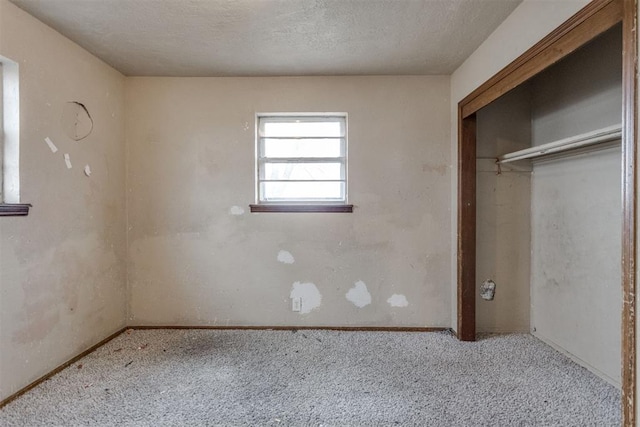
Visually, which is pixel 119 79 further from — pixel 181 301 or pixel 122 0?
pixel 181 301

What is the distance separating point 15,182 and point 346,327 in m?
2.53

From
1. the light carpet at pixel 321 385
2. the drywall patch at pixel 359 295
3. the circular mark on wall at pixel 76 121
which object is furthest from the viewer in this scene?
the drywall patch at pixel 359 295

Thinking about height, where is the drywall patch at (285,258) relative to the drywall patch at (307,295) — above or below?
above

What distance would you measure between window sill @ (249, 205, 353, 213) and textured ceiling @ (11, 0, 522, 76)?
1134 mm

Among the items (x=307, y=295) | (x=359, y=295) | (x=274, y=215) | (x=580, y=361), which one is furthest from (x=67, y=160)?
(x=580, y=361)

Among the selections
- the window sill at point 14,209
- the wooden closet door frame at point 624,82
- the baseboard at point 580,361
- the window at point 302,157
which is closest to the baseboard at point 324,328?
the baseboard at point 580,361

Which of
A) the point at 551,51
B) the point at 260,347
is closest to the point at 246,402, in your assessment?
the point at 260,347

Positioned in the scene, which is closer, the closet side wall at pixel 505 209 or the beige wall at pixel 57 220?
the beige wall at pixel 57 220

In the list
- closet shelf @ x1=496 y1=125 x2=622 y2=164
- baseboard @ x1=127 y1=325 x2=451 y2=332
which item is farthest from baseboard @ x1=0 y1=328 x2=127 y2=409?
closet shelf @ x1=496 y1=125 x2=622 y2=164

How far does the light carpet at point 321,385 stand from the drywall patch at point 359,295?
310 mm

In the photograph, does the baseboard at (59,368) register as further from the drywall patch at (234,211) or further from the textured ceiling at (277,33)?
the textured ceiling at (277,33)

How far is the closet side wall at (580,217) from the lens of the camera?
6.59 feet

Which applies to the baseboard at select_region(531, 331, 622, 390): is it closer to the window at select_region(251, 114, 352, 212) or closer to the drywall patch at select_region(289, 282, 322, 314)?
the drywall patch at select_region(289, 282, 322, 314)

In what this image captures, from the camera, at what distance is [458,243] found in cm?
268
